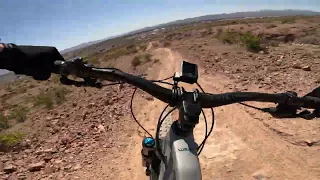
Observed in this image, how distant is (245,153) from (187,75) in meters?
4.88

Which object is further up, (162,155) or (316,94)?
(316,94)

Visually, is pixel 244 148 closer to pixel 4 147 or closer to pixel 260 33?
pixel 4 147

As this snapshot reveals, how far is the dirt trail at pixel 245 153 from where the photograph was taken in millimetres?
6141

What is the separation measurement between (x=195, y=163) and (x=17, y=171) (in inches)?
223

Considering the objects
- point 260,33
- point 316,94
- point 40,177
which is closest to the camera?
point 316,94

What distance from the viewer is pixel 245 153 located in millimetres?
6898

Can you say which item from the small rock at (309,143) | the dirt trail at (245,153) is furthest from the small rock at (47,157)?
the small rock at (309,143)

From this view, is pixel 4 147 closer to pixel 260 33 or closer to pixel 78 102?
pixel 78 102

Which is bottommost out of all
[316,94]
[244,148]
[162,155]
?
[244,148]

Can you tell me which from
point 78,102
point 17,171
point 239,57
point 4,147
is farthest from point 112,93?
point 239,57

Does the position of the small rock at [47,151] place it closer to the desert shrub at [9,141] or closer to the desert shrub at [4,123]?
the desert shrub at [9,141]

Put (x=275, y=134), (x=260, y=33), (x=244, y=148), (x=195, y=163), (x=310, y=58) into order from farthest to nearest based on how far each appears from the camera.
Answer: (x=260, y=33), (x=310, y=58), (x=275, y=134), (x=244, y=148), (x=195, y=163)

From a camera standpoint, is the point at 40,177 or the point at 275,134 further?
the point at 275,134

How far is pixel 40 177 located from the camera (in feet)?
21.7
